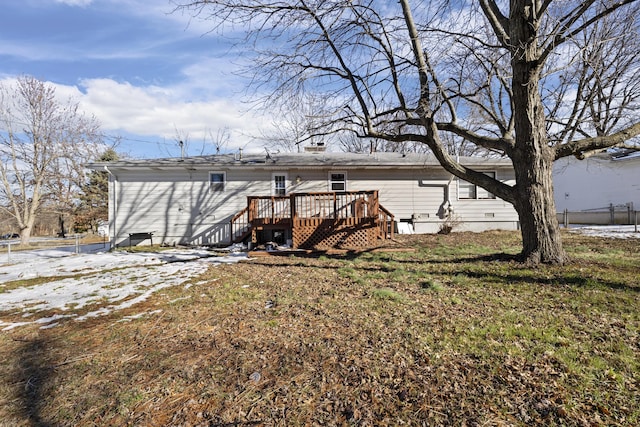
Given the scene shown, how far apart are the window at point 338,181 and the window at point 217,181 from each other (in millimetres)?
4539

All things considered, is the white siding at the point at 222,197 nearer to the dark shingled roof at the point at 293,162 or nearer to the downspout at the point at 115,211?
the downspout at the point at 115,211

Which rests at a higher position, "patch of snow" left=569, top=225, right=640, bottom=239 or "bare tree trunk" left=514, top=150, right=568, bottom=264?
"bare tree trunk" left=514, top=150, right=568, bottom=264

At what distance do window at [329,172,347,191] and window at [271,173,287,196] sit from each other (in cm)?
199

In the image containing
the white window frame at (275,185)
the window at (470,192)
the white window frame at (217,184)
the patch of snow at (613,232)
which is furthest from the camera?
the window at (470,192)

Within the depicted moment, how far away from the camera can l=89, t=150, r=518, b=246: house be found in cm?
1167

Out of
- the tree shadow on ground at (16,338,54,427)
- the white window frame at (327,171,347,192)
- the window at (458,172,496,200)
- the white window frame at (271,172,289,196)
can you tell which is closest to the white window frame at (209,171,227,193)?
the white window frame at (271,172,289,196)

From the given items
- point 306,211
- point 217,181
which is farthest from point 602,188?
point 217,181

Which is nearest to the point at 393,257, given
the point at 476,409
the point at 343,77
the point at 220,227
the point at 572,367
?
the point at 343,77

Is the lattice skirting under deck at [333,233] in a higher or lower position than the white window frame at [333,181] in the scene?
lower

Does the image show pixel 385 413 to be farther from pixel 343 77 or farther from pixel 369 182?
pixel 369 182

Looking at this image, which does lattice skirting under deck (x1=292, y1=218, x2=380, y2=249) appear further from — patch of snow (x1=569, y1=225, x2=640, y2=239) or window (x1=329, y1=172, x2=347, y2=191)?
patch of snow (x1=569, y1=225, x2=640, y2=239)

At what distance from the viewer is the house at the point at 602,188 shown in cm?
1706

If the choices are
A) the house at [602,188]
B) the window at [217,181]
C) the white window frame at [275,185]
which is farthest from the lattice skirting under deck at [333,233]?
the house at [602,188]

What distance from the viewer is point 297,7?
6.36 metres
